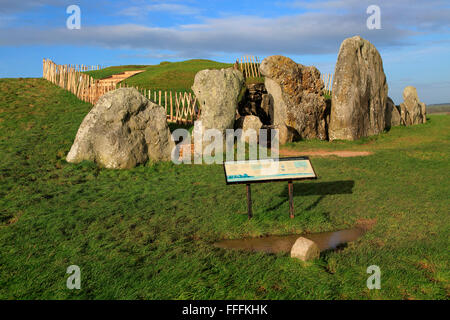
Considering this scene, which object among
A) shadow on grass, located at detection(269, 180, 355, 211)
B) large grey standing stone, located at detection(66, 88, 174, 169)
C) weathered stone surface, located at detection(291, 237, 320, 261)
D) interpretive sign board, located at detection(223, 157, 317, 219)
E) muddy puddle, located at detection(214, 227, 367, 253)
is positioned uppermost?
large grey standing stone, located at detection(66, 88, 174, 169)

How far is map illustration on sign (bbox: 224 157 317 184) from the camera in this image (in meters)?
7.46

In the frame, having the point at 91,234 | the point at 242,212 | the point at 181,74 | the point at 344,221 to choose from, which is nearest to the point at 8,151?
the point at 91,234

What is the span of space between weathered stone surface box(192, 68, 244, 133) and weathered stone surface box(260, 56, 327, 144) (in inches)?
125

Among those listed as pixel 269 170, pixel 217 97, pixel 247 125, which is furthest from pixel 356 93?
pixel 269 170

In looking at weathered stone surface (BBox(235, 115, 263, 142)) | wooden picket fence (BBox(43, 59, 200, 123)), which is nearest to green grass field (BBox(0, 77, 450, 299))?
weathered stone surface (BBox(235, 115, 263, 142))

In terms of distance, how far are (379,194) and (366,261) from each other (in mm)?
4041

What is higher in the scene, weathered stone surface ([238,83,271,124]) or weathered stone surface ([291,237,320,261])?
weathered stone surface ([238,83,271,124])

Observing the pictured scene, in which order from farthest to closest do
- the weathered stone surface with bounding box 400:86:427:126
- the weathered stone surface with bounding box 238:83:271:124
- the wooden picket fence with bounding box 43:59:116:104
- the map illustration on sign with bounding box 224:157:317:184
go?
the weathered stone surface with bounding box 400:86:427:126
the wooden picket fence with bounding box 43:59:116:104
the weathered stone surface with bounding box 238:83:271:124
the map illustration on sign with bounding box 224:157:317:184

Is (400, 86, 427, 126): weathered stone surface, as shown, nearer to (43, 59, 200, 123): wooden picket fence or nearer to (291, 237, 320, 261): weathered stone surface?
(43, 59, 200, 123): wooden picket fence

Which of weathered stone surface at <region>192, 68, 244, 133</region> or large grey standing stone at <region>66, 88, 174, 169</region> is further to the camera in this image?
weathered stone surface at <region>192, 68, 244, 133</region>

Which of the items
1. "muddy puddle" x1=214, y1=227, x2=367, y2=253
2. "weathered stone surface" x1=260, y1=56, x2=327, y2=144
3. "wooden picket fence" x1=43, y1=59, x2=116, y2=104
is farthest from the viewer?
"wooden picket fence" x1=43, y1=59, x2=116, y2=104

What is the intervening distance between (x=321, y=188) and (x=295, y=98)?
8528mm

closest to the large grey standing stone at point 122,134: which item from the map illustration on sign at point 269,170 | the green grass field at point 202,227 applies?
the green grass field at point 202,227

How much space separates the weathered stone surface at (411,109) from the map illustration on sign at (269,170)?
662 inches
